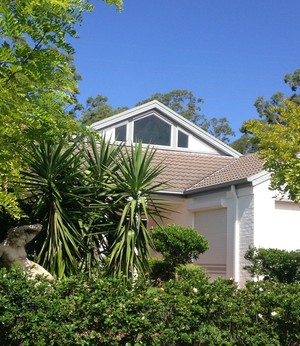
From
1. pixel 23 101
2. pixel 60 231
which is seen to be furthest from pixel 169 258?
pixel 23 101

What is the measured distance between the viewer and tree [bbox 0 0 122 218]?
733cm

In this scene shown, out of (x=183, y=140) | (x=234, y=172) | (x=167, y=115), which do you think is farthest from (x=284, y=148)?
(x=183, y=140)

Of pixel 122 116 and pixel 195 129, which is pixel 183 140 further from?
pixel 122 116

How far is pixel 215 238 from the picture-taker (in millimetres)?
17219

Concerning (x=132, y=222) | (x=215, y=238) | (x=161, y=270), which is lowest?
(x=161, y=270)

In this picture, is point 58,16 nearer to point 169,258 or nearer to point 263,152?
point 263,152

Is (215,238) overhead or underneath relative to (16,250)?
overhead

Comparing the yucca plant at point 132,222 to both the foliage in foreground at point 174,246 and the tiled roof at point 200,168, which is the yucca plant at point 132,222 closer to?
the foliage in foreground at point 174,246

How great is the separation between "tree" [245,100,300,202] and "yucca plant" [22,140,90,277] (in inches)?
141

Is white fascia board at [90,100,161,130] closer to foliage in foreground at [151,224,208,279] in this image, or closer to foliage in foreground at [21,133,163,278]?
foliage in foreground at [151,224,208,279]

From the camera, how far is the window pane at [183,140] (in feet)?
68.0

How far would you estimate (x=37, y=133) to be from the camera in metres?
7.99

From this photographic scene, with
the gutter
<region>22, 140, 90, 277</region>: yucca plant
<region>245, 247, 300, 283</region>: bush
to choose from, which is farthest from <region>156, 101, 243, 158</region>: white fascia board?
<region>22, 140, 90, 277</region>: yucca plant

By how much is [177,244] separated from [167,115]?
25.8 ft
